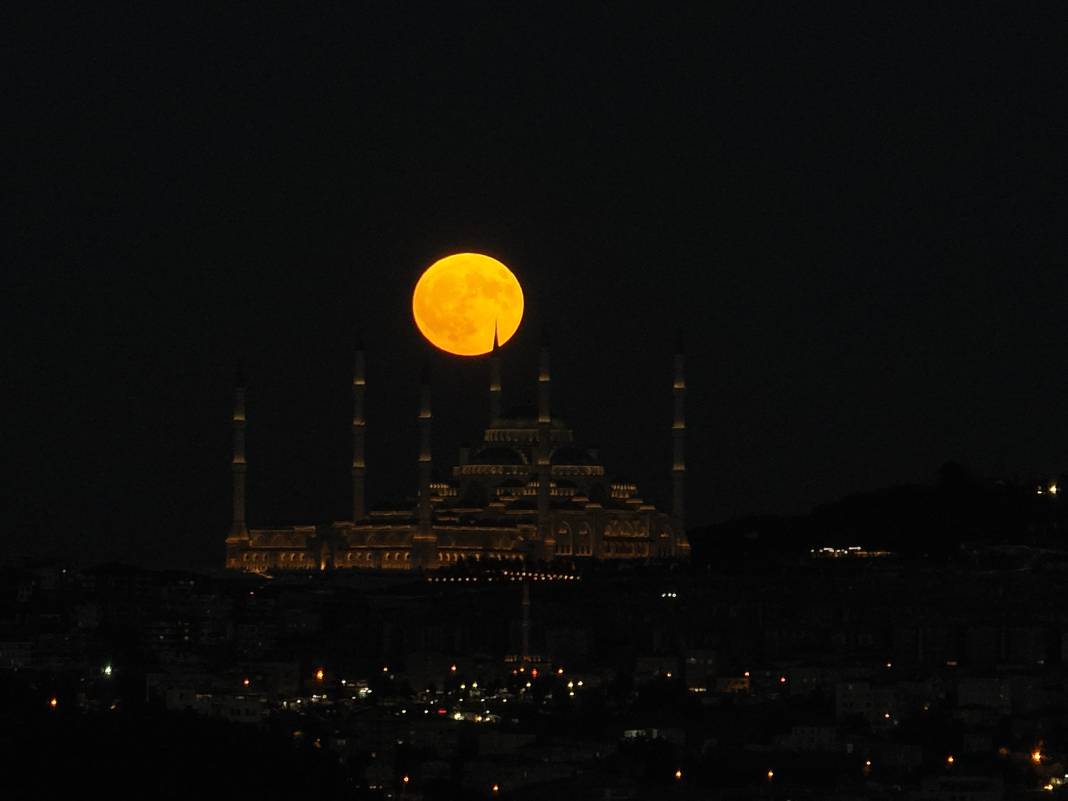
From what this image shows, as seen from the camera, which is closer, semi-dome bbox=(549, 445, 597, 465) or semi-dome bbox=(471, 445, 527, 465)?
semi-dome bbox=(549, 445, 597, 465)

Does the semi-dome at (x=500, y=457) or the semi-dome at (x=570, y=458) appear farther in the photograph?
the semi-dome at (x=500, y=457)

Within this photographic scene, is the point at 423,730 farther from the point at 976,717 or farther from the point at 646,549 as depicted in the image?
the point at 646,549

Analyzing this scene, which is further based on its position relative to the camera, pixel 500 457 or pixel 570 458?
pixel 500 457

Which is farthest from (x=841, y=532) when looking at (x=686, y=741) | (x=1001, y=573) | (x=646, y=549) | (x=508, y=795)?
(x=508, y=795)
